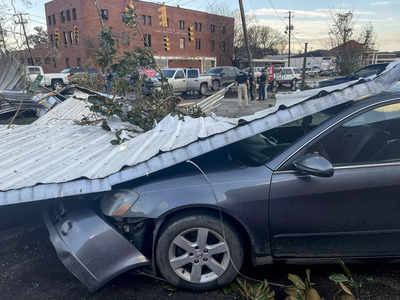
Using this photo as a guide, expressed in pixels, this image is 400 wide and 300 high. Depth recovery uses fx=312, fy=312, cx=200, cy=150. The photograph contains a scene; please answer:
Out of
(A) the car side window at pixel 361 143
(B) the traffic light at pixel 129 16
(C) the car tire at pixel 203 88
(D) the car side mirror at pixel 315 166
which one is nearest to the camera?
(D) the car side mirror at pixel 315 166

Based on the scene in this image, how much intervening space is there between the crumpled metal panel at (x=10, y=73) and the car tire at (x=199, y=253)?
7.40 metres

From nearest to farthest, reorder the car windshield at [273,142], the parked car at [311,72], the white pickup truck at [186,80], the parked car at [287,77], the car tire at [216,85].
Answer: the car windshield at [273,142], the white pickup truck at [186,80], the car tire at [216,85], the parked car at [287,77], the parked car at [311,72]

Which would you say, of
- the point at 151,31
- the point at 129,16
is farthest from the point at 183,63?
the point at 129,16

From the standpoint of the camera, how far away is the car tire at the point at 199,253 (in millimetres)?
2385

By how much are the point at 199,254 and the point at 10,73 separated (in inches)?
310

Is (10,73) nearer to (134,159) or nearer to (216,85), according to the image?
(134,159)

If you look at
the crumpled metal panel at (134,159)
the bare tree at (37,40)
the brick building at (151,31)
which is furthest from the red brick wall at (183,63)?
the crumpled metal panel at (134,159)

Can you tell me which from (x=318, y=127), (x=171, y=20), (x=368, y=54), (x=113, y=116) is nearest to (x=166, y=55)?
(x=171, y=20)

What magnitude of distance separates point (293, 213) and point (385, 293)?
3.19ft

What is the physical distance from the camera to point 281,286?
2531 millimetres

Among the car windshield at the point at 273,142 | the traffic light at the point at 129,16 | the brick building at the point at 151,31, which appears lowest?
the car windshield at the point at 273,142

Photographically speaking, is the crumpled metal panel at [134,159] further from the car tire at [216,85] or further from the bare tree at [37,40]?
the bare tree at [37,40]

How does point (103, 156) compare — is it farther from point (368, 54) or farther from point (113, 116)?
point (368, 54)

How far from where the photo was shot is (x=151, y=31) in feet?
154
